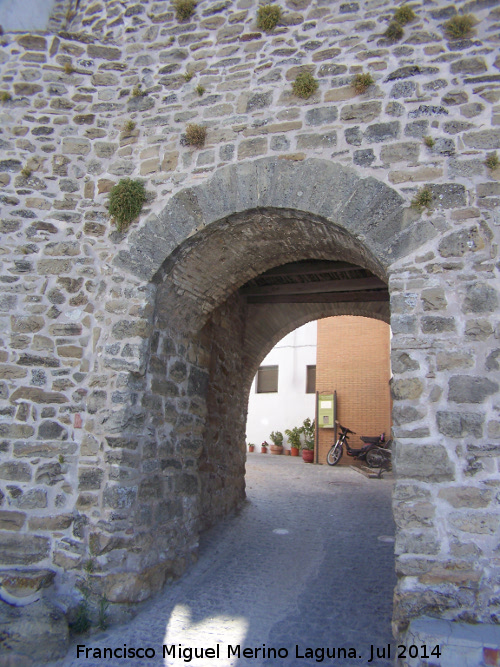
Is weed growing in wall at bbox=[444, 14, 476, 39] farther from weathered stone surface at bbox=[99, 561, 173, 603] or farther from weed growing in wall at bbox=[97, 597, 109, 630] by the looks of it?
weed growing in wall at bbox=[97, 597, 109, 630]

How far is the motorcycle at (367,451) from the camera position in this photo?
1188 centimetres

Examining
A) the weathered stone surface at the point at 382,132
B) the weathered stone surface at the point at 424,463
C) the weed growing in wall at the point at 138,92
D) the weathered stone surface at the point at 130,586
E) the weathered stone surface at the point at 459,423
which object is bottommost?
the weathered stone surface at the point at 130,586

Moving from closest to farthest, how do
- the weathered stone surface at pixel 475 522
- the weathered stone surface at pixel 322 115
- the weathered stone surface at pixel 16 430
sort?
the weathered stone surface at pixel 475 522
the weathered stone surface at pixel 322 115
the weathered stone surface at pixel 16 430

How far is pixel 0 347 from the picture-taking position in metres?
4.16

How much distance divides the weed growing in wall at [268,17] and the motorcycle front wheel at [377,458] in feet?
31.5

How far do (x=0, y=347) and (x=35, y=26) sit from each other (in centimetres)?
322

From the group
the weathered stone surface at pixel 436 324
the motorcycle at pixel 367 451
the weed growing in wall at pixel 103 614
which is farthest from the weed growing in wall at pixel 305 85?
the motorcycle at pixel 367 451

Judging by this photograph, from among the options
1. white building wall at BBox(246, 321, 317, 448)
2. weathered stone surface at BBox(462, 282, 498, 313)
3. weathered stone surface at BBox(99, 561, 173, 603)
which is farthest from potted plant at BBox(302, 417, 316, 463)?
weathered stone surface at BBox(462, 282, 498, 313)

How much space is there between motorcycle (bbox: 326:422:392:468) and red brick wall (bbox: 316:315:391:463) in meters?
0.43

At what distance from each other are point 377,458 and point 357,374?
2660mm

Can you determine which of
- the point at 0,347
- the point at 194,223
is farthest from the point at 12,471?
the point at 194,223

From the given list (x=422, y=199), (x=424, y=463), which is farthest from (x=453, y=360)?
(x=422, y=199)

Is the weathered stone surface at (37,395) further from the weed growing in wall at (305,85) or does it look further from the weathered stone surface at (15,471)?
the weed growing in wall at (305,85)

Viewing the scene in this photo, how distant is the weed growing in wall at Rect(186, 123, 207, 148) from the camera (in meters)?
4.13
